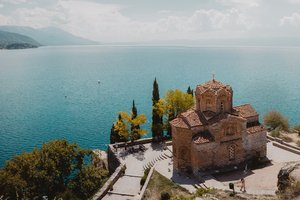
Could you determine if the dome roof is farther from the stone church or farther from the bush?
the bush

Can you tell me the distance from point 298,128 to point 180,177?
2717 cm

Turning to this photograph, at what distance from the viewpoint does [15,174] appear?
30109mm

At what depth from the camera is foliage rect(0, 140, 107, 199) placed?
29081 millimetres

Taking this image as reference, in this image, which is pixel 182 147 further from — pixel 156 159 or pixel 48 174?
pixel 48 174

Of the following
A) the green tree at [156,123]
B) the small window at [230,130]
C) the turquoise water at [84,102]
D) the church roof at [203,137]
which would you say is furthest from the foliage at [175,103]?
the turquoise water at [84,102]

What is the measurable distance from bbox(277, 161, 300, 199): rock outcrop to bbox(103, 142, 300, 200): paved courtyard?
12.4 m

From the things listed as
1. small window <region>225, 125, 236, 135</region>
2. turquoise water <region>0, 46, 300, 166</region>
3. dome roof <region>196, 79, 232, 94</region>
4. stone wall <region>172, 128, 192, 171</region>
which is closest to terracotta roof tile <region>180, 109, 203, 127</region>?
stone wall <region>172, 128, 192, 171</region>

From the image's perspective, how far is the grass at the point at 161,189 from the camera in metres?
32.9

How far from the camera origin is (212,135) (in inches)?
1447

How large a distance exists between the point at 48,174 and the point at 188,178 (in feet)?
48.1

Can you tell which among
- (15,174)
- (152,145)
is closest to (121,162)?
(152,145)

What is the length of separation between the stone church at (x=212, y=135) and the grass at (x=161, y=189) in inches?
127

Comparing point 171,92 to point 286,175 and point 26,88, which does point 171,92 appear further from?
point 26,88

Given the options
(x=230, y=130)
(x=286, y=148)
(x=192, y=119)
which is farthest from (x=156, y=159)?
(x=286, y=148)
